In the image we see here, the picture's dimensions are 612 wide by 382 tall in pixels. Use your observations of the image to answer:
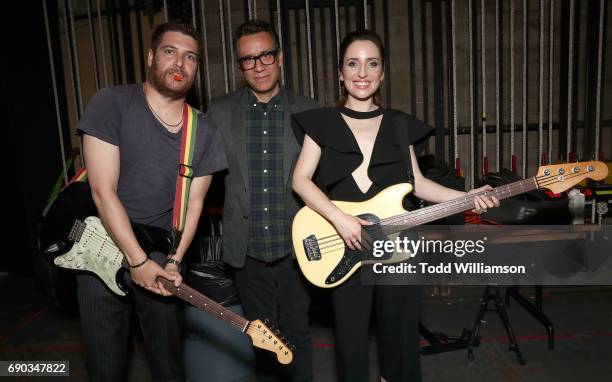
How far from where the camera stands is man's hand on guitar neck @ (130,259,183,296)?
2.03m

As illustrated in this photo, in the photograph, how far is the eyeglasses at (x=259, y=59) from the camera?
7.88 ft

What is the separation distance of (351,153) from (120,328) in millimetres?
1298

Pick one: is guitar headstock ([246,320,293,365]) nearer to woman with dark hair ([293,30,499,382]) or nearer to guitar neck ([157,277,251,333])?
guitar neck ([157,277,251,333])

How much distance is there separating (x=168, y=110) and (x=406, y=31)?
12.0 feet

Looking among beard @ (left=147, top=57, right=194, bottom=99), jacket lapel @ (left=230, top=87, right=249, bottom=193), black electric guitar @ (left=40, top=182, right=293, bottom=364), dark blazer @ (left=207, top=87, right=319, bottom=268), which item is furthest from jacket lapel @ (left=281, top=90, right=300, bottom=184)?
black electric guitar @ (left=40, top=182, right=293, bottom=364)

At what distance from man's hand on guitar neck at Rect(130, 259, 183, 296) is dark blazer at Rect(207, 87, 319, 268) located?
0.49m

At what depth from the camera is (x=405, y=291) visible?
2.13 m

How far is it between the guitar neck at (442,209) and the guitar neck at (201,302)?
30.5 inches

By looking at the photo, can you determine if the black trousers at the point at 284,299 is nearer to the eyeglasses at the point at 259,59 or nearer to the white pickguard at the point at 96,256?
the white pickguard at the point at 96,256

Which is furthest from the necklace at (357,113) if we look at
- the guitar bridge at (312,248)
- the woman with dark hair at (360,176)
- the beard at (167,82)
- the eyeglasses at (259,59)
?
the beard at (167,82)

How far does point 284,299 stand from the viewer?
260 centimetres

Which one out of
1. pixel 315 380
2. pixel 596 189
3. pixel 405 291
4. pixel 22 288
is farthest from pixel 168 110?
pixel 22 288

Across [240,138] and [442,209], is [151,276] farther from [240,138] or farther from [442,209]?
[442,209]

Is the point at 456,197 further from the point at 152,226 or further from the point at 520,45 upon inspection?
the point at 520,45
